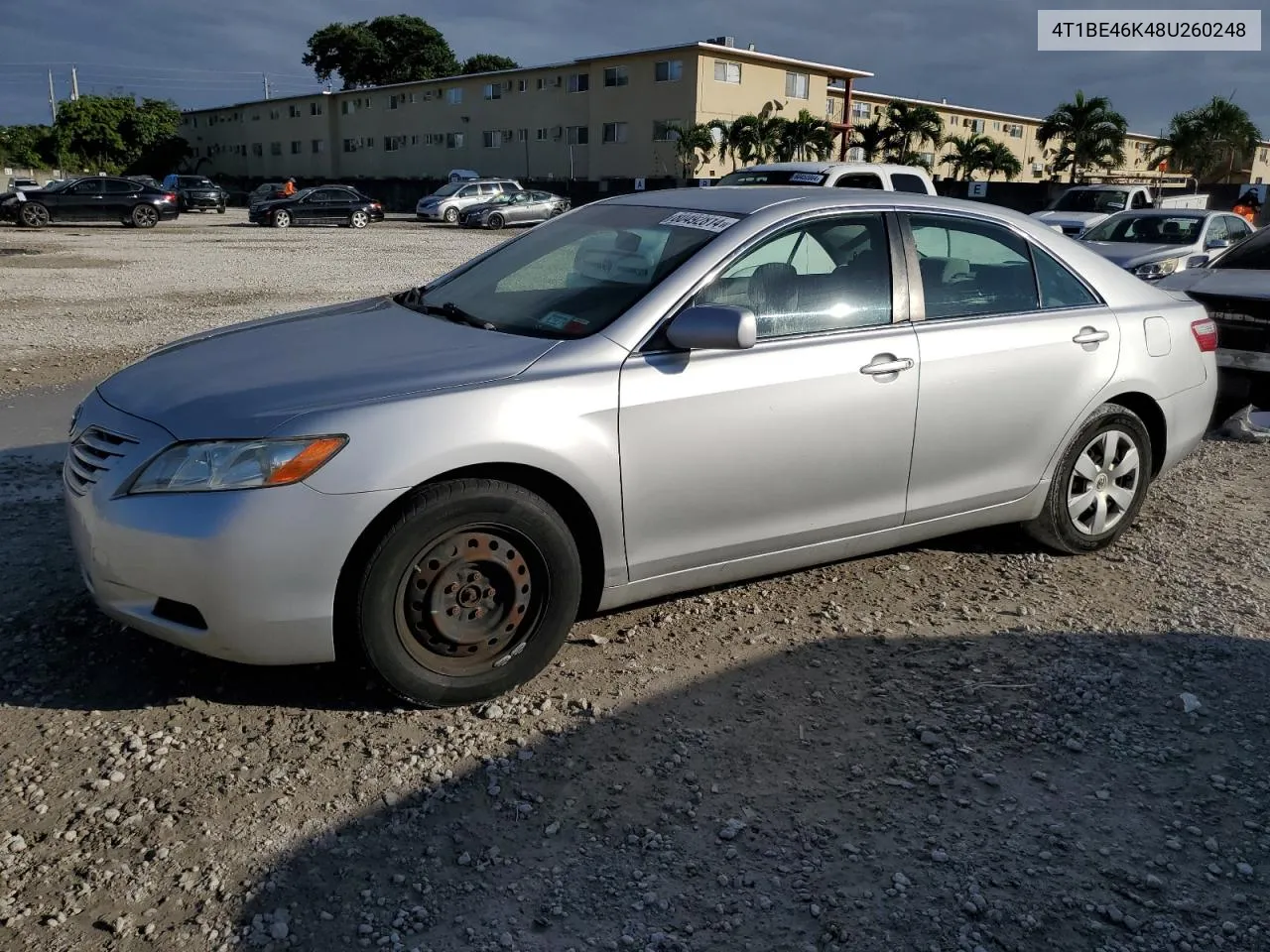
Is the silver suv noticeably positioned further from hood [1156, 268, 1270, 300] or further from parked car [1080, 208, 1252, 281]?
hood [1156, 268, 1270, 300]

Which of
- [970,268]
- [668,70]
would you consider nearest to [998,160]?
[668,70]

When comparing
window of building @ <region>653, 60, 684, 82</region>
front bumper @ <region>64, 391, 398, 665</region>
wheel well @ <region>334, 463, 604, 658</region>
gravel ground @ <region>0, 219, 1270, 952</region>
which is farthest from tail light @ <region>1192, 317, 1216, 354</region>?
window of building @ <region>653, 60, 684, 82</region>

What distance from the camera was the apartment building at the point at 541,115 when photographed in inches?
1917

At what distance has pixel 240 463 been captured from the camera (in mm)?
3055

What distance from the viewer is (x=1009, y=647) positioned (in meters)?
3.97

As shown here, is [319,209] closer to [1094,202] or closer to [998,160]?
[1094,202]

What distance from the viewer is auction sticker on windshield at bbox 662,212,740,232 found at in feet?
13.0

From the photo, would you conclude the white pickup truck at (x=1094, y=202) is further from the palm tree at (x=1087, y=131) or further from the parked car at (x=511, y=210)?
the palm tree at (x=1087, y=131)

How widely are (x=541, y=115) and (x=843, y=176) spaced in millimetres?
45307

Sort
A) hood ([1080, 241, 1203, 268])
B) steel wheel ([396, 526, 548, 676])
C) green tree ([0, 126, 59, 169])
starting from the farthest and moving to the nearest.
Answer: green tree ([0, 126, 59, 169])
hood ([1080, 241, 1203, 268])
steel wheel ([396, 526, 548, 676])

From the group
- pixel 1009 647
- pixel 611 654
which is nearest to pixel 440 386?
pixel 611 654

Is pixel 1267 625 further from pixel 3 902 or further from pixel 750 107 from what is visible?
pixel 750 107

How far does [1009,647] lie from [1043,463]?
0.97m

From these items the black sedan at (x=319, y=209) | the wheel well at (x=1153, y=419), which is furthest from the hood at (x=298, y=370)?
the black sedan at (x=319, y=209)
